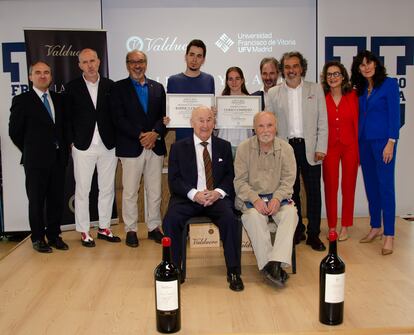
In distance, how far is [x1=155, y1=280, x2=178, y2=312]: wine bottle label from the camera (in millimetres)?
2559

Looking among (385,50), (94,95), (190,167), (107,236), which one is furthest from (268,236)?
(385,50)

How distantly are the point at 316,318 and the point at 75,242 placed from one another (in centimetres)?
270

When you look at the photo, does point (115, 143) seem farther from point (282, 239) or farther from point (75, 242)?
point (282, 239)

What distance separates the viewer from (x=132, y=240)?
4555 mm

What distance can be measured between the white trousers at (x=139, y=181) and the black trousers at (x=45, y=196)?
0.58 m

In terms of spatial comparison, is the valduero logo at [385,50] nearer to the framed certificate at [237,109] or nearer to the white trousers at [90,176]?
the framed certificate at [237,109]

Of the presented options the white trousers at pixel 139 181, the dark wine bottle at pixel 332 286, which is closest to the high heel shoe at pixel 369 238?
the dark wine bottle at pixel 332 286

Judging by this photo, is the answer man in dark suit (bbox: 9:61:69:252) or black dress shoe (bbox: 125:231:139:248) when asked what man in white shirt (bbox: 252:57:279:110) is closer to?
black dress shoe (bbox: 125:231:139:248)

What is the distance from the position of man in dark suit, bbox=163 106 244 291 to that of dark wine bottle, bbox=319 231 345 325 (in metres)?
0.82

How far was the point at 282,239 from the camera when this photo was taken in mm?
3432

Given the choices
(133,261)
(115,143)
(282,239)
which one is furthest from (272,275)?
(115,143)

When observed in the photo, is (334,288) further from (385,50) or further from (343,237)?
(385,50)

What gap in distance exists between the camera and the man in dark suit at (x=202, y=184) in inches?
139

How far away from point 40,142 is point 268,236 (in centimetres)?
216
